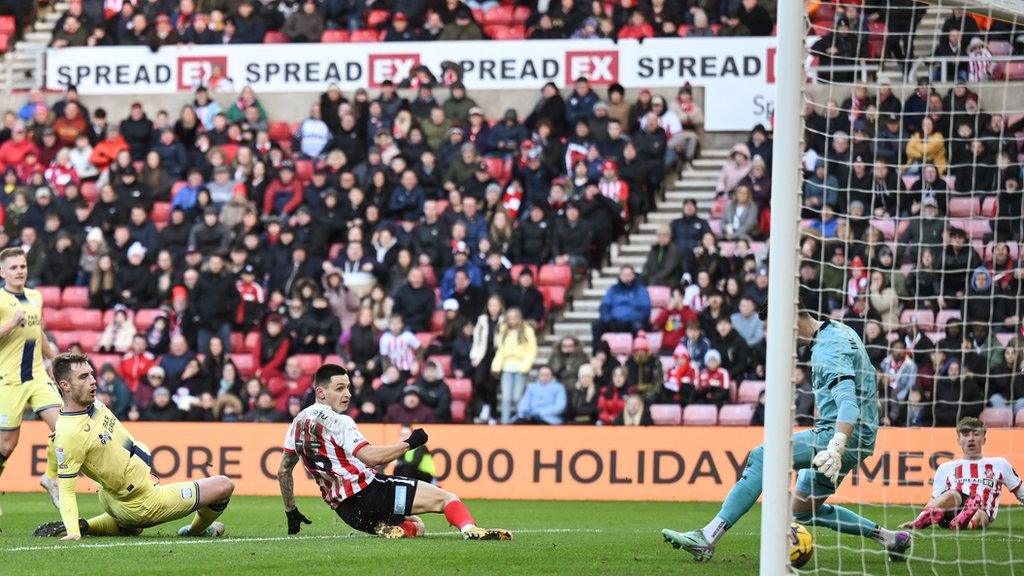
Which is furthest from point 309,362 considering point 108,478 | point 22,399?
point 108,478

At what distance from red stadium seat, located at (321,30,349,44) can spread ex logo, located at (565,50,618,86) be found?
13.0 feet

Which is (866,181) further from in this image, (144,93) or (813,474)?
(144,93)

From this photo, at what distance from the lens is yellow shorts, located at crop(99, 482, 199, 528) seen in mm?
10695

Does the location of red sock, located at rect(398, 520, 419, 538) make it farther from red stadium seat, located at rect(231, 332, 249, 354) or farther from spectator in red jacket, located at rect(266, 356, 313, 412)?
red stadium seat, located at rect(231, 332, 249, 354)

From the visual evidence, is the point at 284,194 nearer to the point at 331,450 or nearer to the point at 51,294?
the point at 51,294

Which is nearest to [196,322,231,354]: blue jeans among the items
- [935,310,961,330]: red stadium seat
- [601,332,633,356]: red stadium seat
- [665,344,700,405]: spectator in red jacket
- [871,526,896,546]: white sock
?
[601,332,633,356]: red stadium seat

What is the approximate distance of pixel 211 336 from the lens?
21.0 metres

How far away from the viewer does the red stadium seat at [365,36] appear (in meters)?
25.1

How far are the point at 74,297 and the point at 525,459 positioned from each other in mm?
8025

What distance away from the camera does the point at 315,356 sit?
20.7 m

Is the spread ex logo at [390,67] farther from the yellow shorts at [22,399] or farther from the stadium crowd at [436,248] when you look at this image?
the yellow shorts at [22,399]

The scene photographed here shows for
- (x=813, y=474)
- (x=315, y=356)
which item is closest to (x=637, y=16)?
(x=315, y=356)

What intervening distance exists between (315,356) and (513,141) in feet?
14.8

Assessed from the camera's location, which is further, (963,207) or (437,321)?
(437,321)
